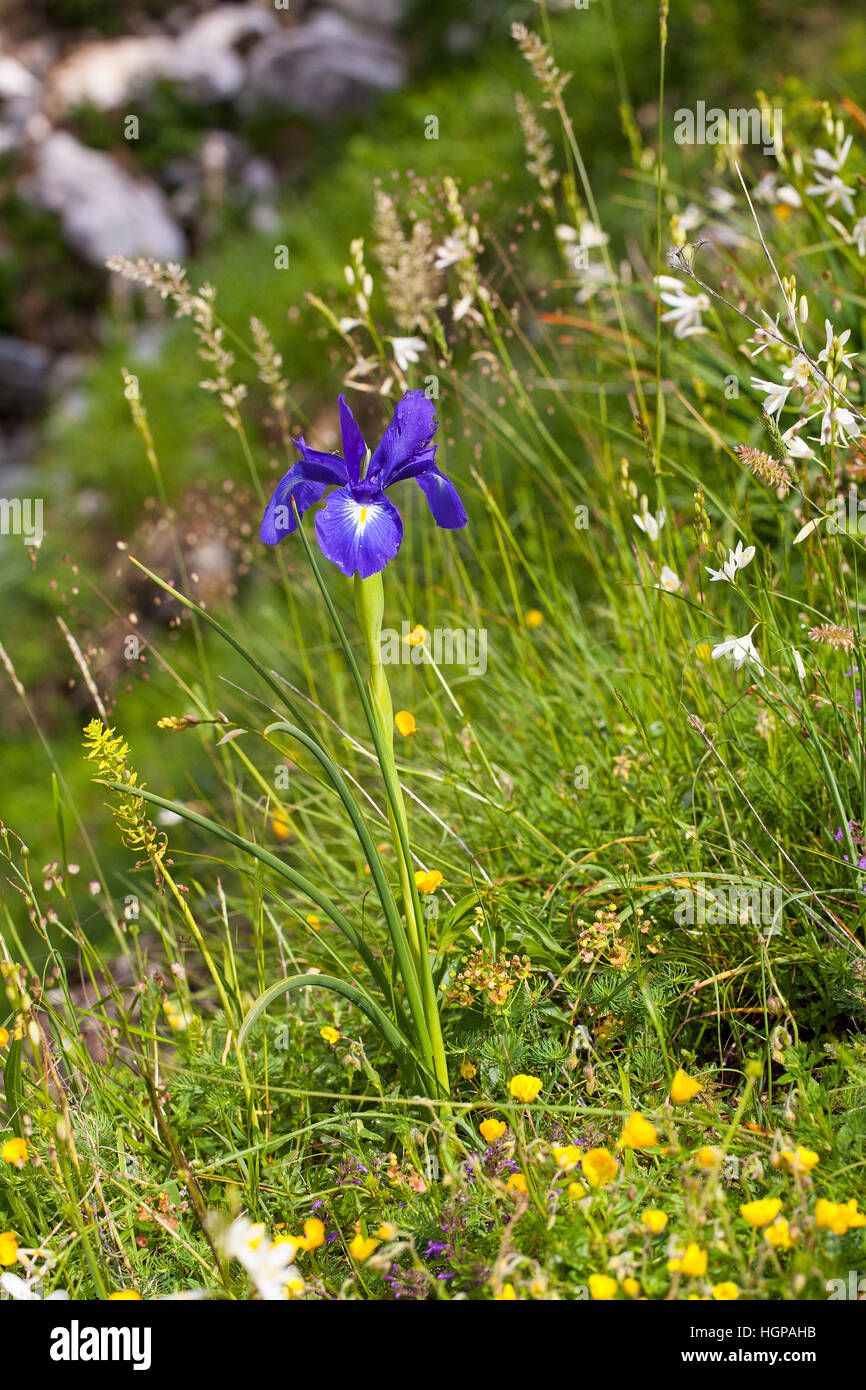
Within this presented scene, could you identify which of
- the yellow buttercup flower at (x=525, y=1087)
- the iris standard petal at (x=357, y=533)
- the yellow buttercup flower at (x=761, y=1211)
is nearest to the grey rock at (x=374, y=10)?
the iris standard petal at (x=357, y=533)

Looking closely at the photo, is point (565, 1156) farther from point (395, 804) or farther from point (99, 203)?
point (99, 203)

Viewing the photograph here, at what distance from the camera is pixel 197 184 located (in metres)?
7.21

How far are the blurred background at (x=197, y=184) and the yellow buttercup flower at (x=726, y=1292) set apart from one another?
7.14 ft

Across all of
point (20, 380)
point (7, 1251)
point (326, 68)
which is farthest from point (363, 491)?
point (326, 68)

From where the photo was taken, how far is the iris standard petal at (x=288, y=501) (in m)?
1.43

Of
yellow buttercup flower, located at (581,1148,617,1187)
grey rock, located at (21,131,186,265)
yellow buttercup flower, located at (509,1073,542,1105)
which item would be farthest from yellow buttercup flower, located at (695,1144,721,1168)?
grey rock, located at (21,131,186,265)

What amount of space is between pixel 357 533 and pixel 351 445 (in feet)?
0.52

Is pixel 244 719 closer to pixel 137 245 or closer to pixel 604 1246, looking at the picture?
pixel 604 1246

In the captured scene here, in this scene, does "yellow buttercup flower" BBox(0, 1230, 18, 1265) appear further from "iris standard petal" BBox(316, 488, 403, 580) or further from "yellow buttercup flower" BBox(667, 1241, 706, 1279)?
"iris standard petal" BBox(316, 488, 403, 580)

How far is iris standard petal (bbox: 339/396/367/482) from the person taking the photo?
1.44m

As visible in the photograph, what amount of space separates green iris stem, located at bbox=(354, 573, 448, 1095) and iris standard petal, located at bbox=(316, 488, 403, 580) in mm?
45

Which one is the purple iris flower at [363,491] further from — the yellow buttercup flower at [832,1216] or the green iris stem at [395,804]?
the yellow buttercup flower at [832,1216]

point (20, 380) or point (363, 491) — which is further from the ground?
point (20, 380)
